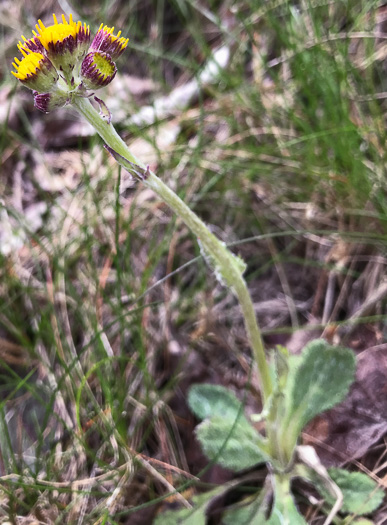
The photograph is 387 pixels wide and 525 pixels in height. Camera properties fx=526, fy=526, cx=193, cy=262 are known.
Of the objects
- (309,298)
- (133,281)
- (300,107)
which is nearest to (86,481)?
(133,281)

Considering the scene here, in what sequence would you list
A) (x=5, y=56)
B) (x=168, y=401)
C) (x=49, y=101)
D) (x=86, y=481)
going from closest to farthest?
(x=49, y=101), (x=86, y=481), (x=168, y=401), (x=5, y=56)

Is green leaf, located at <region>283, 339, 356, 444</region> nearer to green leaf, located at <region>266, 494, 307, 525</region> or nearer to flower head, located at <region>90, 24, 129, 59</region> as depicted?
green leaf, located at <region>266, 494, 307, 525</region>

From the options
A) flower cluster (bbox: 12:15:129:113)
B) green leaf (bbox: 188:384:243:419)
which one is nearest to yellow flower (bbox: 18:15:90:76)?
flower cluster (bbox: 12:15:129:113)

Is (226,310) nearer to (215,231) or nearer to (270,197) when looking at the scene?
(215,231)

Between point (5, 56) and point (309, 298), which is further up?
point (5, 56)

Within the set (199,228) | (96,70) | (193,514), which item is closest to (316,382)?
(193,514)

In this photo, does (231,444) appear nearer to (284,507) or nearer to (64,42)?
(284,507)
